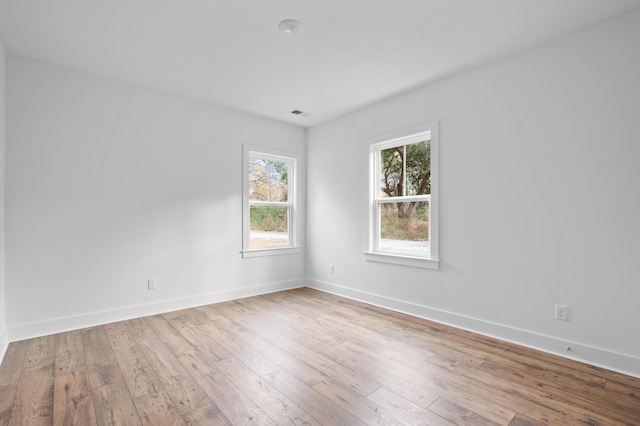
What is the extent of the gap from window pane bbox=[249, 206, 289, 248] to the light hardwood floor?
162cm

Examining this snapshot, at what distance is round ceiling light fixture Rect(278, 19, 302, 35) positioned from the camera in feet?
8.14

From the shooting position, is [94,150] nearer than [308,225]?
Yes

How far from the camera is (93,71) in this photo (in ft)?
11.0

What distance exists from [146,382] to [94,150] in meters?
2.44

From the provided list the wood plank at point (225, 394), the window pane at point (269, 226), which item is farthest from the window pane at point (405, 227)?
the wood plank at point (225, 394)

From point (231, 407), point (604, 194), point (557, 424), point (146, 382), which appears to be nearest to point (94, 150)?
point (146, 382)

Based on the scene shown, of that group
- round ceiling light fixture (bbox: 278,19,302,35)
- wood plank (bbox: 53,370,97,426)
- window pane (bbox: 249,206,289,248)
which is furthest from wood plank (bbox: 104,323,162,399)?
round ceiling light fixture (bbox: 278,19,302,35)

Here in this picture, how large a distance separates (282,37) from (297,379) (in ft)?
8.71

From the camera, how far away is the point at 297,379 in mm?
2283

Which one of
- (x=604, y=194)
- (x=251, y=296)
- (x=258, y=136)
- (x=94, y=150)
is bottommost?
(x=251, y=296)

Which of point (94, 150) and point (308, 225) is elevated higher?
point (94, 150)

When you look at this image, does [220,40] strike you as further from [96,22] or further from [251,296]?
[251,296]

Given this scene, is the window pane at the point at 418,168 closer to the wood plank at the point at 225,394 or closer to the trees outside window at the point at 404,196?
the trees outside window at the point at 404,196

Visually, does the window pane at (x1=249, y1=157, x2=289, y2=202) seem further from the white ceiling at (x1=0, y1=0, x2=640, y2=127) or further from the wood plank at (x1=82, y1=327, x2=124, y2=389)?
the wood plank at (x1=82, y1=327, x2=124, y2=389)
